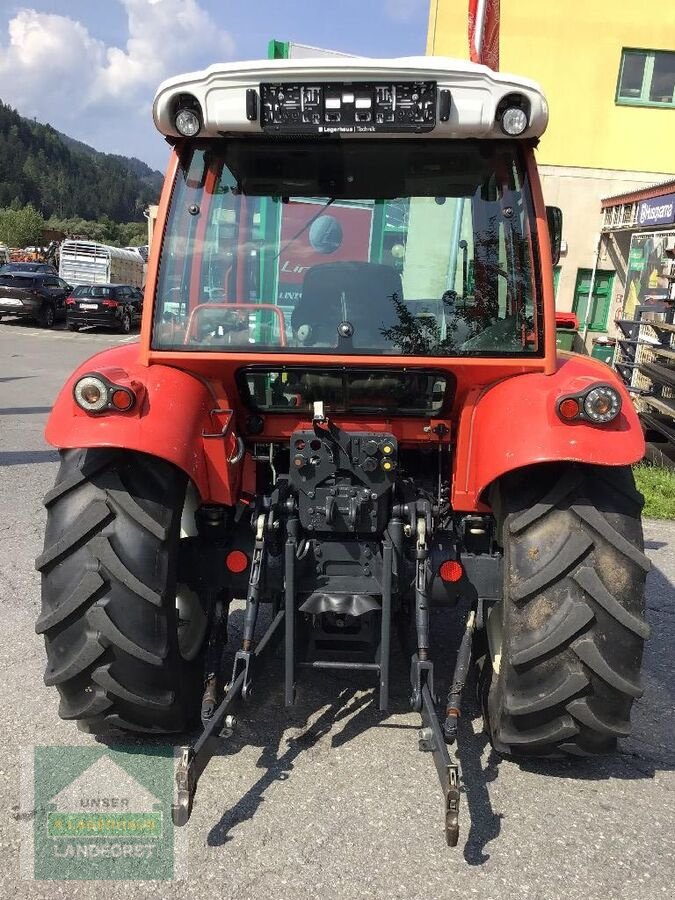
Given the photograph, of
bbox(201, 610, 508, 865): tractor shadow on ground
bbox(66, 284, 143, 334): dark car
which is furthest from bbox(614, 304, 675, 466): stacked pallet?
bbox(66, 284, 143, 334): dark car

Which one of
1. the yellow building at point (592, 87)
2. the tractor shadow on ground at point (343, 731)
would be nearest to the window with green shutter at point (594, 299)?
the yellow building at point (592, 87)

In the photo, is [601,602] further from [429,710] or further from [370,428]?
[370,428]

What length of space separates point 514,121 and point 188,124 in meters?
1.24

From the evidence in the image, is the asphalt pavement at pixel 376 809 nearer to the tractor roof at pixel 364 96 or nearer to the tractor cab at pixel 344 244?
the tractor cab at pixel 344 244

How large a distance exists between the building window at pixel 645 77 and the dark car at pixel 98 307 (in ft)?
55.0

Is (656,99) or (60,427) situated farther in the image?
(656,99)

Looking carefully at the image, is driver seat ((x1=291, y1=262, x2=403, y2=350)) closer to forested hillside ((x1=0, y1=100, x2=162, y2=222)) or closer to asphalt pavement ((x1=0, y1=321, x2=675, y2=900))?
asphalt pavement ((x1=0, y1=321, x2=675, y2=900))

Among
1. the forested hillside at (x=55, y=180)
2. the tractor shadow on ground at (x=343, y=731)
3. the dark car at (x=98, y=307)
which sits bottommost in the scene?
the tractor shadow on ground at (x=343, y=731)

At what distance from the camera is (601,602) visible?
2725 millimetres

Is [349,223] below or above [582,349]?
above

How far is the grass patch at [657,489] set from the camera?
7188mm

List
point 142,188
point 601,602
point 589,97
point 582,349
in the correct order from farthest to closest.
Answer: point 142,188 < point 582,349 < point 589,97 < point 601,602

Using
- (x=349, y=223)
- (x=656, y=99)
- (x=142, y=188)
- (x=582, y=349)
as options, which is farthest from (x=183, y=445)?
(x=142, y=188)

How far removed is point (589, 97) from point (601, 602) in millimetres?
15955
